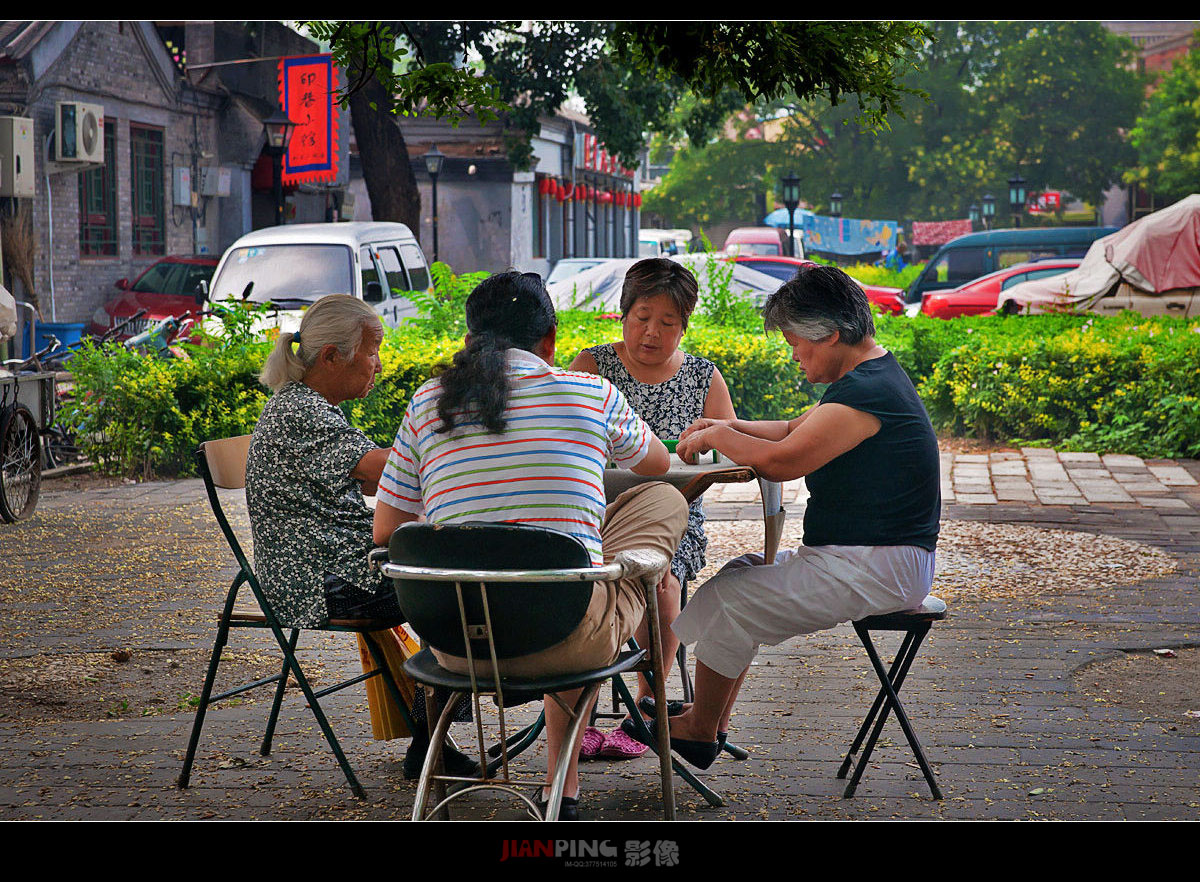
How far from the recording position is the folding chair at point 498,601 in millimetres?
3045

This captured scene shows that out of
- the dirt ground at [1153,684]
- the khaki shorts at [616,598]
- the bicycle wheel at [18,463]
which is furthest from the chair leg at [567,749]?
the bicycle wheel at [18,463]

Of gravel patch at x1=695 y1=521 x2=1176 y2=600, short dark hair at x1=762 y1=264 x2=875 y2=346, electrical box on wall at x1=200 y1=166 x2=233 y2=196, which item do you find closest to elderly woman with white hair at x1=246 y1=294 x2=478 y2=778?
short dark hair at x1=762 y1=264 x2=875 y2=346

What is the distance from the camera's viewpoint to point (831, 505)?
3877 millimetres

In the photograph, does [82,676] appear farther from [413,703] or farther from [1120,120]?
[1120,120]

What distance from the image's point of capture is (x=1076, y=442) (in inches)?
431

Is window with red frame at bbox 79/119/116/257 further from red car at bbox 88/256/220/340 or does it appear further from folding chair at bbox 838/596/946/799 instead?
folding chair at bbox 838/596/946/799

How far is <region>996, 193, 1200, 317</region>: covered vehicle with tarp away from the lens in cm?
1655

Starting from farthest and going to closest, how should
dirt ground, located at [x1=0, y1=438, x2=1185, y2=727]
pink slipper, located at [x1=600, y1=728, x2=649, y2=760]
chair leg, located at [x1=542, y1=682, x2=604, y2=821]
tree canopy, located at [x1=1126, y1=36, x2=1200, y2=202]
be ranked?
tree canopy, located at [x1=1126, y1=36, x2=1200, y2=202] < dirt ground, located at [x1=0, y1=438, x2=1185, y2=727] < pink slipper, located at [x1=600, y1=728, x2=649, y2=760] < chair leg, located at [x1=542, y1=682, x2=604, y2=821]

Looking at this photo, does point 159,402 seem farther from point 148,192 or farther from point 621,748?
point 148,192

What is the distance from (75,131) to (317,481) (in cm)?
1947

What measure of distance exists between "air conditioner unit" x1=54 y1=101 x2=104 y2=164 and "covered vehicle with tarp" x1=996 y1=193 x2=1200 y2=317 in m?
14.2

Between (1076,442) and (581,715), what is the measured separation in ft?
28.0

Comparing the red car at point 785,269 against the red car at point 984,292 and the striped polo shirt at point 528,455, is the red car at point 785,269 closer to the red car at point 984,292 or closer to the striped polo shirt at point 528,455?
the red car at point 984,292
